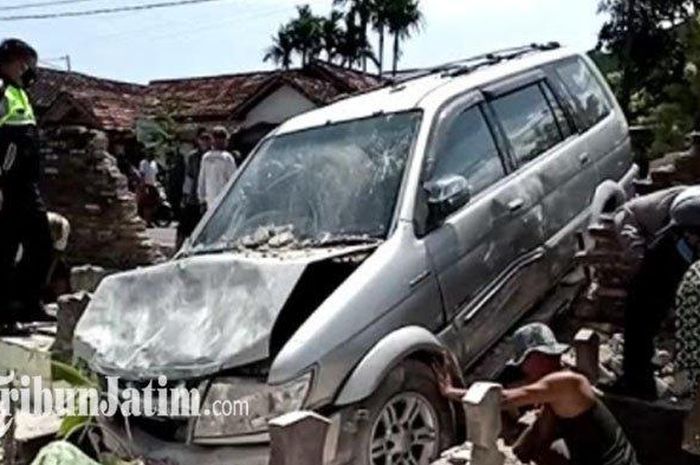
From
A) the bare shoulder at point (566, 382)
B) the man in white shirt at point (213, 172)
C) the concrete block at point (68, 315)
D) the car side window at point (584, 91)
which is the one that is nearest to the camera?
the bare shoulder at point (566, 382)

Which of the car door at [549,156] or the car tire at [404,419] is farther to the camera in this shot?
the car door at [549,156]

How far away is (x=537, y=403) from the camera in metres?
3.69

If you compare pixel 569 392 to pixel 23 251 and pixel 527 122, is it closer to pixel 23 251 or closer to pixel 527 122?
pixel 527 122

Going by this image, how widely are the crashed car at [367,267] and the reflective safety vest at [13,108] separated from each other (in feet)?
5.94

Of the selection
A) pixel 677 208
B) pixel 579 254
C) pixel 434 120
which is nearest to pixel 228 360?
pixel 434 120

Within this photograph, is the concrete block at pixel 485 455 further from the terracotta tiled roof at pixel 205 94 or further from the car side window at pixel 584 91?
the terracotta tiled roof at pixel 205 94

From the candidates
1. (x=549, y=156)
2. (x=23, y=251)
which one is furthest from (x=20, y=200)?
(x=549, y=156)

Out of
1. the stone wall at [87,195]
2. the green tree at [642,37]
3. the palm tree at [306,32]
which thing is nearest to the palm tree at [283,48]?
the palm tree at [306,32]

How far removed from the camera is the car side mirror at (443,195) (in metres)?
4.72

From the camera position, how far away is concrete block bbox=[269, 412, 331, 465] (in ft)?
10.3

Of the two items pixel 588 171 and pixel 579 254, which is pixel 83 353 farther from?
pixel 588 171

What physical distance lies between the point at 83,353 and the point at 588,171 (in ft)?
11.3

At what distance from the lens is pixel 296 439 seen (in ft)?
10.3

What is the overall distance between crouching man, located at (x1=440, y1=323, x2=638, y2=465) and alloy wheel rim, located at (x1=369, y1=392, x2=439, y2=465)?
39cm
